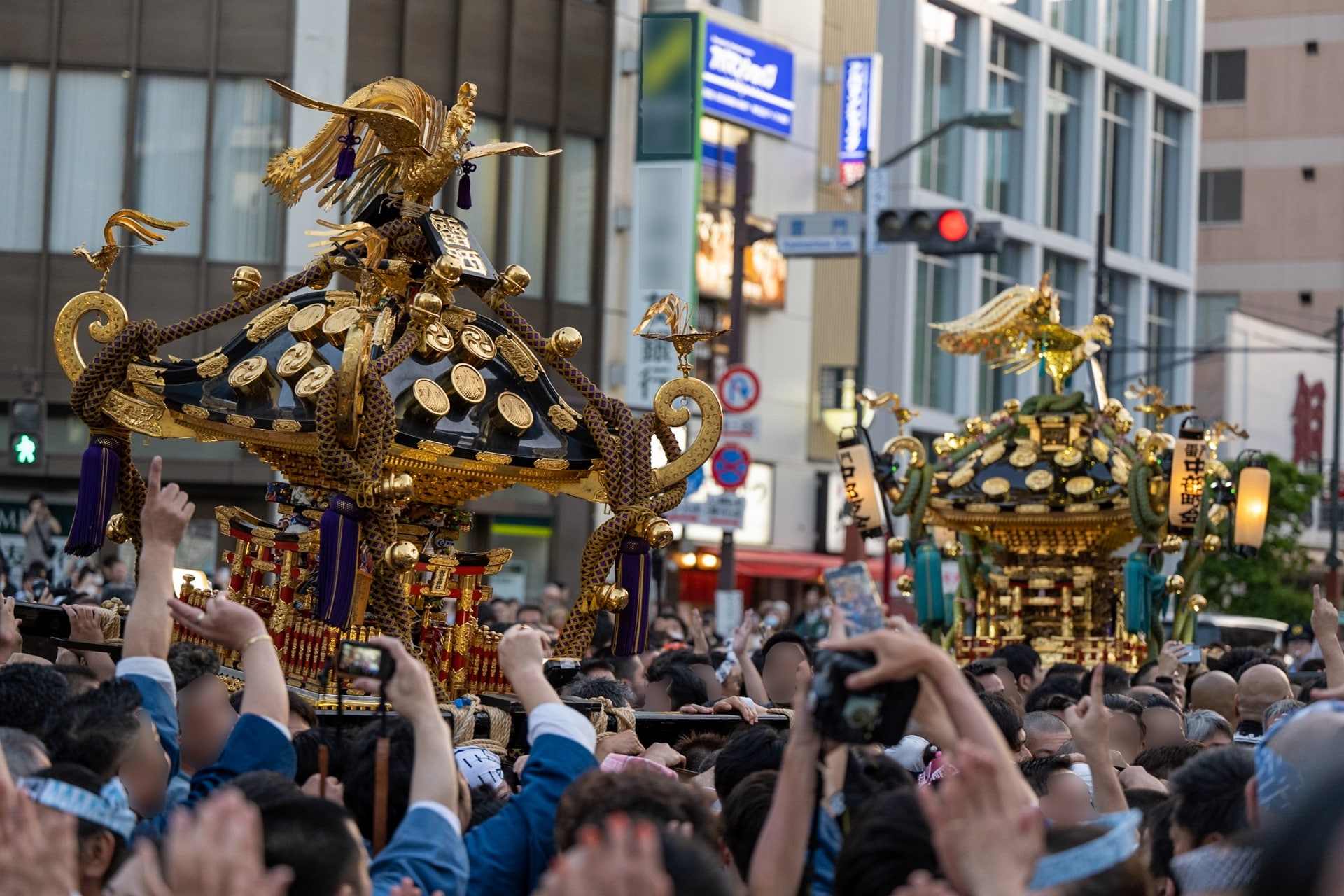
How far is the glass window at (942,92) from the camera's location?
107ft

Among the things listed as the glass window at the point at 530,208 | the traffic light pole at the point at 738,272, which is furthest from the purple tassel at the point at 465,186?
the glass window at the point at 530,208

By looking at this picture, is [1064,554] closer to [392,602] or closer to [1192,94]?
[392,602]

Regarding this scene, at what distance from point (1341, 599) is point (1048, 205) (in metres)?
9.45

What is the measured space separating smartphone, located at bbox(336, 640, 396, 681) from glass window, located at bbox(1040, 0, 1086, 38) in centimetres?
3319

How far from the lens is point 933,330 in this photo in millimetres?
32281

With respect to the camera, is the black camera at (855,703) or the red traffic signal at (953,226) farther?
the red traffic signal at (953,226)

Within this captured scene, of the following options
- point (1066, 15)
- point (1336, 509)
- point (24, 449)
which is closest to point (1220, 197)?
point (1066, 15)

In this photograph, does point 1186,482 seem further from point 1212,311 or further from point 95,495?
point 1212,311

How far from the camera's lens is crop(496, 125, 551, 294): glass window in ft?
82.0

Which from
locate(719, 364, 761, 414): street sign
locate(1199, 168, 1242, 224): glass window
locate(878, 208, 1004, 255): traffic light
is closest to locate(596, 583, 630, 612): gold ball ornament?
locate(719, 364, 761, 414): street sign

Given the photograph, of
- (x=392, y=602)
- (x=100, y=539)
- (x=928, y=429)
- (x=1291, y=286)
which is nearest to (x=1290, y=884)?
(x=392, y=602)

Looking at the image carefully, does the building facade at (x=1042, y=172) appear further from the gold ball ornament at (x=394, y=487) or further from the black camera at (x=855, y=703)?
the black camera at (x=855, y=703)

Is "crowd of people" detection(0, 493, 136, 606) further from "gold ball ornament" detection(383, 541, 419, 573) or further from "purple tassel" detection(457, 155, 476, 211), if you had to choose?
"gold ball ornament" detection(383, 541, 419, 573)

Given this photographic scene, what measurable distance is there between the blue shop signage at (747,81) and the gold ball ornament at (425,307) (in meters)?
19.7
